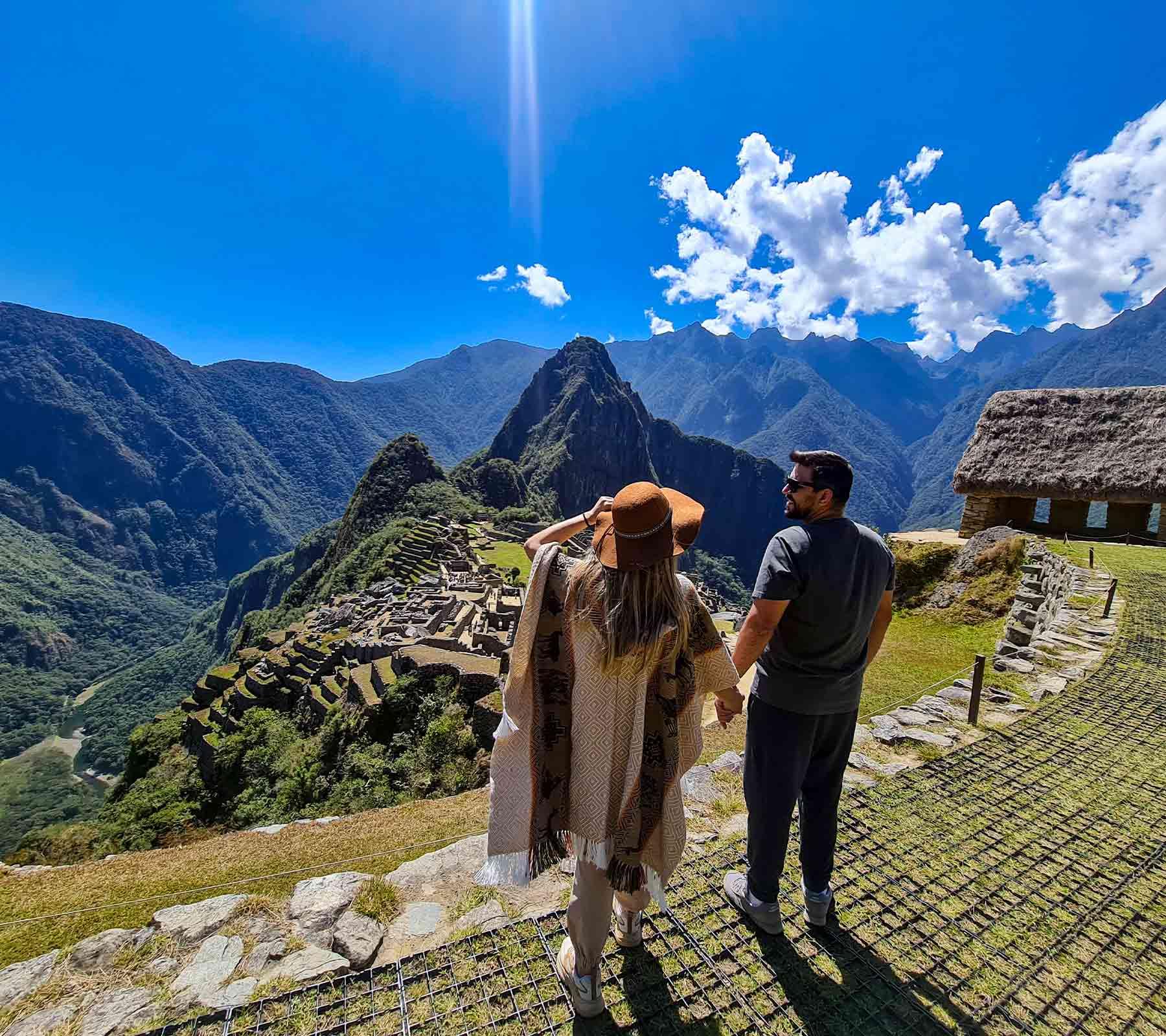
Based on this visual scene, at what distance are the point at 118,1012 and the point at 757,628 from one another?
2871 mm

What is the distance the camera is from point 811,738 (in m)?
2.00

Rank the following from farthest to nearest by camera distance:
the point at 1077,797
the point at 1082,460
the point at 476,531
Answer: the point at 476,531, the point at 1082,460, the point at 1077,797

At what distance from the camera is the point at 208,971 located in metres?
2.20

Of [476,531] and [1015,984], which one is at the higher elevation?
[1015,984]

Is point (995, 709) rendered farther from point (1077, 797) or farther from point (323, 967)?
point (323, 967)

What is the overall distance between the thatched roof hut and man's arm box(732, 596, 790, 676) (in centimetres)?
1324

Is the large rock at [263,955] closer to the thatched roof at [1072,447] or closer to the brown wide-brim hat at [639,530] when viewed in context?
the brown wide-brim hat at [639,530]

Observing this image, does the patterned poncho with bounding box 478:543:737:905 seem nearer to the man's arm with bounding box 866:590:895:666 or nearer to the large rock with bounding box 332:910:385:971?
the man's arm with bounding box 866:590:895:666

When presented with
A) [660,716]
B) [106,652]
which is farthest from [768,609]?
[106,652]

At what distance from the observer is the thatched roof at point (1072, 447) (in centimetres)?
1093

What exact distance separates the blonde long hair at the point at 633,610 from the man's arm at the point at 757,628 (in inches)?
17.4

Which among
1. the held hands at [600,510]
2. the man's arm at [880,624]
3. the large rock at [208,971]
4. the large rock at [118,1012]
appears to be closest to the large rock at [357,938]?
the large rock at [208,971]

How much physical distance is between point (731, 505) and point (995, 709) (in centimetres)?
14720

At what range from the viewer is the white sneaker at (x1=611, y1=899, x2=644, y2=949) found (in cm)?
212
